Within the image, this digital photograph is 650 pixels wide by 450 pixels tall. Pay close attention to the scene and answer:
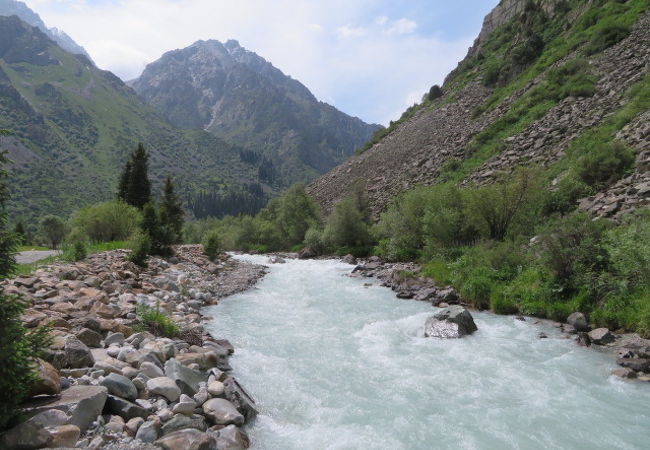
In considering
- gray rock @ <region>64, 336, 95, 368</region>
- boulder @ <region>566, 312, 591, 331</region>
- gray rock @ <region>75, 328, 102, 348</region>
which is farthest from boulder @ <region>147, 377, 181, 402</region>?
boulder @ <region>566, 312, 591, 331</region>

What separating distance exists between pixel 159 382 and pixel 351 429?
4750 mm

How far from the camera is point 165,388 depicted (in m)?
8.86

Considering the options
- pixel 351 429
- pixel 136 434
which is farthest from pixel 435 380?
pixel 136 434

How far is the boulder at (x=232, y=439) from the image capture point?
7809mm

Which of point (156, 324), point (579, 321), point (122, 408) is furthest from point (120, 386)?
point (579, 321)

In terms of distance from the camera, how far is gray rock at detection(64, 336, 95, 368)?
28.3 feet

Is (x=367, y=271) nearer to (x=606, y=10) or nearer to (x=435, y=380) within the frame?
(x=435, y=380)

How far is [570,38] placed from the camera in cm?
5294

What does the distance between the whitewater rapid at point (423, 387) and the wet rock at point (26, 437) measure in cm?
400

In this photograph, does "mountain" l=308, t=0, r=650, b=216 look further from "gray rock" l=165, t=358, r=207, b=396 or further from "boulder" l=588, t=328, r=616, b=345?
"gray rock" l=165, t=358, r=207, b=396

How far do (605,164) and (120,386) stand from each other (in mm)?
27578

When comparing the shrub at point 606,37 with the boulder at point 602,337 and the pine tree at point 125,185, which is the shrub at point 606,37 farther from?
the pine tree at point 125,185

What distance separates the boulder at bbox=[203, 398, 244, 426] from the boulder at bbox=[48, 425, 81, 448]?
2.84 m

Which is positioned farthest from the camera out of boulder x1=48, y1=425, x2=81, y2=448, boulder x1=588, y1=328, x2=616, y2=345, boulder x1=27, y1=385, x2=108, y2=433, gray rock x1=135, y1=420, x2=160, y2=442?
boulder x1=588, y1=328, x2=616, y2=345
